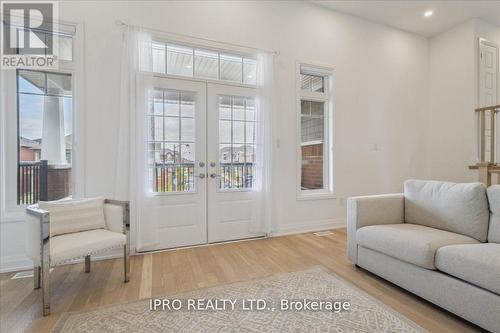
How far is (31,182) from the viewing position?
2.79 metres

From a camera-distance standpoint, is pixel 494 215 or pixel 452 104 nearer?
pixel 494 215

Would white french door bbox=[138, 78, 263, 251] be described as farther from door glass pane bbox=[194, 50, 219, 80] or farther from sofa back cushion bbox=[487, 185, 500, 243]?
sofa back cushion bbox=[487, 185, 500, 243]

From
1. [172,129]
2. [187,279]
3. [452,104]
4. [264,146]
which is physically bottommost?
[187,279]

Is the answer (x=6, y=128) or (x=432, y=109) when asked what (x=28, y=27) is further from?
(x=432, y=109)

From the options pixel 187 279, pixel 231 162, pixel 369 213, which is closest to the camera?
pixel 187 279

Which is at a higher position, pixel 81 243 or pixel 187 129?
pixel 187 129

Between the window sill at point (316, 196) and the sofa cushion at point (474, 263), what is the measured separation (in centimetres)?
222

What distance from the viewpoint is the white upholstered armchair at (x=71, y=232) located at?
6.11 ft

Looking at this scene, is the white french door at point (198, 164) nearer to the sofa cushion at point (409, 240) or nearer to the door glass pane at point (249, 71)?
the door glass pane at point (249, 71)

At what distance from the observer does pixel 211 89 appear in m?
3.42

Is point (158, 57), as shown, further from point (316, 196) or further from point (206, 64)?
point (316, 196)

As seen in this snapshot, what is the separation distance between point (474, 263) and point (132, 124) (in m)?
3.29

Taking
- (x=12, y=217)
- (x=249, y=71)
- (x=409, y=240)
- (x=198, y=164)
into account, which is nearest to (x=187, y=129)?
(x=198, y=164)

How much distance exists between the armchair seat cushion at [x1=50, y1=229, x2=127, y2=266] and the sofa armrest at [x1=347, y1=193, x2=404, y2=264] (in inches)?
86.2
